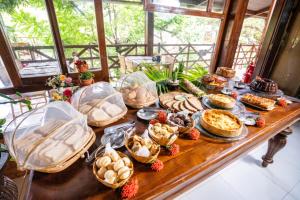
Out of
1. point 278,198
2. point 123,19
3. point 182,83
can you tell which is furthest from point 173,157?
point 123,19

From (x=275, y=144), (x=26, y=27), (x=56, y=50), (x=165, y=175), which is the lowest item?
(x=275, y=144)

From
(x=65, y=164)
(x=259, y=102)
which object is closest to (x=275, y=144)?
(x=259, y=102)

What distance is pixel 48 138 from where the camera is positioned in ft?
2.00

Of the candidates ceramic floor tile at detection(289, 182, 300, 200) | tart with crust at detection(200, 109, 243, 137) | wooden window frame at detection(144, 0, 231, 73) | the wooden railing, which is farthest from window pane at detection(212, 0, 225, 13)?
the wooden railing

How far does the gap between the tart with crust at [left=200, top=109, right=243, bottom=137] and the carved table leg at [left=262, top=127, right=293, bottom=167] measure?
80cm

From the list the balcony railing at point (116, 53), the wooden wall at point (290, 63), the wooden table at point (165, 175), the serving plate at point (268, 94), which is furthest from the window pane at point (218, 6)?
the wooden table at point (165, 175)

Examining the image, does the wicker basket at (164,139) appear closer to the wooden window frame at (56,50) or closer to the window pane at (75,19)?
the window pane at (75,19)

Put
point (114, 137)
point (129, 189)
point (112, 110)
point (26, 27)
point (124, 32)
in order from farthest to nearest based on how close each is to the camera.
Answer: point (124, 32) < point (26, 27) < point (112, 110) < point (114, 137) < point (129, 189)

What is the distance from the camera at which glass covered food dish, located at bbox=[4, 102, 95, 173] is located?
579 mm

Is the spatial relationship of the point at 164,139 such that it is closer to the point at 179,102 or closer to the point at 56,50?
the point at 179,102

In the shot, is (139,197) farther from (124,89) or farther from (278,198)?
(278,198)

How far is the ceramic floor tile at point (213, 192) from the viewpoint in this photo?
132cm

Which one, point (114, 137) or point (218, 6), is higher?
point (218, 6)

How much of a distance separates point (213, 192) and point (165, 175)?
3.29ft
